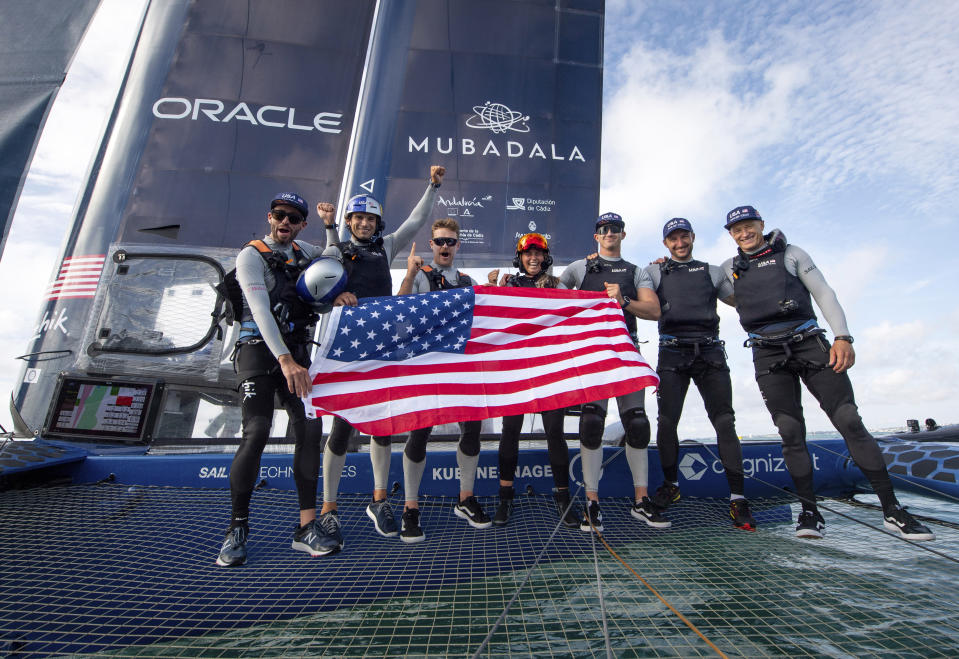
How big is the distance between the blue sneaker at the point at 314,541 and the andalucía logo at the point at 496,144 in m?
6.59

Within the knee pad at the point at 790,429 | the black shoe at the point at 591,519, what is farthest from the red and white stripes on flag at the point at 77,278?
the knee pad at the point at 790,429

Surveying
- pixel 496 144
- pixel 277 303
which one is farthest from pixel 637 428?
pixel 496 144

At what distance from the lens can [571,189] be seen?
27.3ft

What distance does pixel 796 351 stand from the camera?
A: 321 centimetres

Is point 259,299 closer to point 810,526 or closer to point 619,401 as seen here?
point 619,401

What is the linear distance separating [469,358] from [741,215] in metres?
2.28

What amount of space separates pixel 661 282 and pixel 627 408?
1.11m

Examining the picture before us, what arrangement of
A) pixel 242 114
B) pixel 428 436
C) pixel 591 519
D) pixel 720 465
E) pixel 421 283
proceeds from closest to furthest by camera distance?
pixel 591 519, pixel 428 436, pixel 421 283, pixel 720 465, pixel 242 114

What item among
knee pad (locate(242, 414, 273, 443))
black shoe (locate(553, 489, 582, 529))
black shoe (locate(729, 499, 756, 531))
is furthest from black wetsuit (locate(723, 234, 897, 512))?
knee pad (locate(242, 414, 273, 443))

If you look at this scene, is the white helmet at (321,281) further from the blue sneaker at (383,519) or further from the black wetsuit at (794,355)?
the black wetsuit at (794,355)

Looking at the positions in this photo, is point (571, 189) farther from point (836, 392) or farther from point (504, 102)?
point (836, 392)

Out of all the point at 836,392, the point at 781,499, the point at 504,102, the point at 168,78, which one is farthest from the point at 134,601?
the point at 504,102

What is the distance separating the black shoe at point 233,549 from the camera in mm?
2562

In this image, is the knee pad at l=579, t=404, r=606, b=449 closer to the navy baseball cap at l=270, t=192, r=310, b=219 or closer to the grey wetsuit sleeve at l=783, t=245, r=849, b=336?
the grey wetsuit sleeve at l=783, t=245, r=849, b=336
